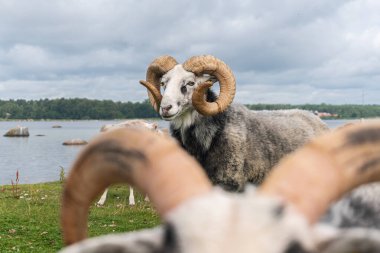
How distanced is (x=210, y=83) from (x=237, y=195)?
843cm

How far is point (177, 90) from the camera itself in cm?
1091

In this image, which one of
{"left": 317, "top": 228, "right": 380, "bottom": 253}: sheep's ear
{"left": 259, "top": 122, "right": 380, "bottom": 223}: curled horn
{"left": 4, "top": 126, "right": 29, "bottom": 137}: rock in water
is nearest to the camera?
{"left": 317, "top": 228, "right": 380, "bottom": 253}: sheep's ear

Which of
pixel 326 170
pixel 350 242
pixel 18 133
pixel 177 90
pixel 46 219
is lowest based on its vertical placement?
pixel 18 133

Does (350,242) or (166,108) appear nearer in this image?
(350,242)

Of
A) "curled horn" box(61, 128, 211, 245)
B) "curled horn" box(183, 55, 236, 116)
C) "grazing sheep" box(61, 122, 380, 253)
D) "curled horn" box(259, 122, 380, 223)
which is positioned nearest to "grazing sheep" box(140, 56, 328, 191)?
"curled horn" box(183, 55, 236, 116)

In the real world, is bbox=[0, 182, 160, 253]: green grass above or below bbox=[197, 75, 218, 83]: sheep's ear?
below

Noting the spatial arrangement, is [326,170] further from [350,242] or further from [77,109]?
[77,109]

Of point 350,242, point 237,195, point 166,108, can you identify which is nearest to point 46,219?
point 166,108

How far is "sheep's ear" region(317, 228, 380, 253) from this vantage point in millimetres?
2521

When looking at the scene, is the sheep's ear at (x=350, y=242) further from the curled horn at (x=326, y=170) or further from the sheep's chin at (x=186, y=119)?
the sheep's chin at (x=186, y=119)

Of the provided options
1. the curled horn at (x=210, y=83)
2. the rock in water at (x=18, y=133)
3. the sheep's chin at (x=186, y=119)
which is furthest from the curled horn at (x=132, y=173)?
the rock in water at (x=18, y=133)

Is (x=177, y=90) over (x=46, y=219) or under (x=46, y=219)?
over

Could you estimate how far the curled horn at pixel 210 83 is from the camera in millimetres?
10781

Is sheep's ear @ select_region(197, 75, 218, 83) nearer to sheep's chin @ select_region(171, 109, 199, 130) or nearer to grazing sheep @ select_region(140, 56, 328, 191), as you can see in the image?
grazing sheep @ select_region(140, 56, 328, 191)
